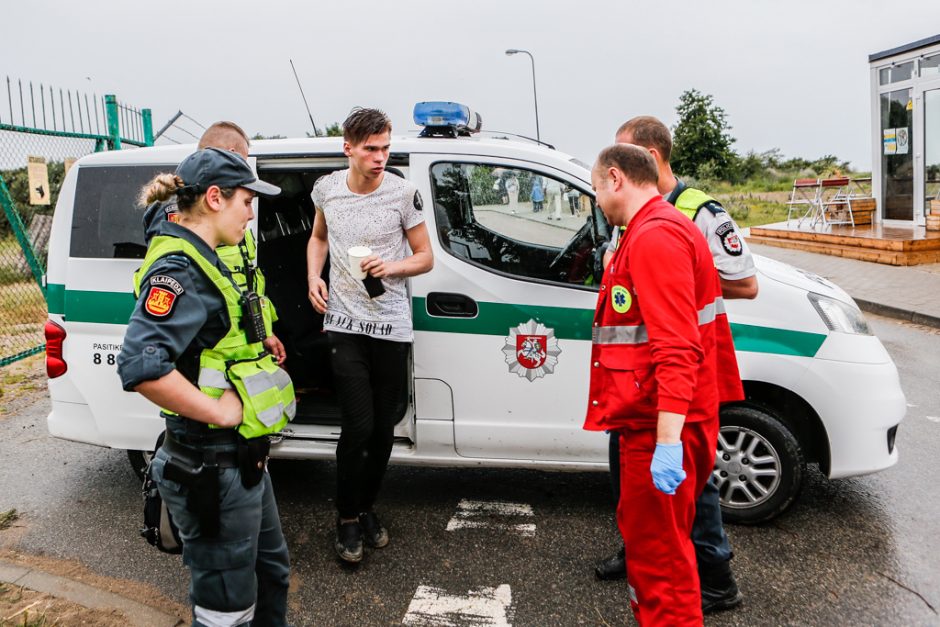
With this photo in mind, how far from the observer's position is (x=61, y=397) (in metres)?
3.91

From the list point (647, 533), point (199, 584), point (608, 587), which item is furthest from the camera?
point (608, 587)

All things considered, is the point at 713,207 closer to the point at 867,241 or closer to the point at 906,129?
the point at 867,241

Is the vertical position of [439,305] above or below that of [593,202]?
below

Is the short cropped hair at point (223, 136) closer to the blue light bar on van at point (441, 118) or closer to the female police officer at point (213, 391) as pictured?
the blue light bar on van at point (441, 118)

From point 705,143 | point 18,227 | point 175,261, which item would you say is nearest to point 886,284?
point 18,227

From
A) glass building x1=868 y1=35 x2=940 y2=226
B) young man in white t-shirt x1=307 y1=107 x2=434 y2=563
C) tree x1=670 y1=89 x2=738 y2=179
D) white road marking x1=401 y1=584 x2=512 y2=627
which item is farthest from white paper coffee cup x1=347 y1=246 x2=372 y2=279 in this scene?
tree x1=670 y1=89 x2=738 y2=179

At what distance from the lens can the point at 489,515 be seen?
3896 mm

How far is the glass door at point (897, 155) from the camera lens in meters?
14.7

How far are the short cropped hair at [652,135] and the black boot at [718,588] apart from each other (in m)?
1.63

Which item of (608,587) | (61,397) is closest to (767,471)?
(608,587)

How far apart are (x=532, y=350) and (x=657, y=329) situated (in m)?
1.40

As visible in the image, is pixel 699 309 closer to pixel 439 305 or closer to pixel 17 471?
pixel 439 305

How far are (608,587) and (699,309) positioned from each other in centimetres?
143

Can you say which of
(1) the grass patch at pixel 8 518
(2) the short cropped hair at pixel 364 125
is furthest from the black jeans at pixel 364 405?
(1) the grass patch at pixel 8 518
